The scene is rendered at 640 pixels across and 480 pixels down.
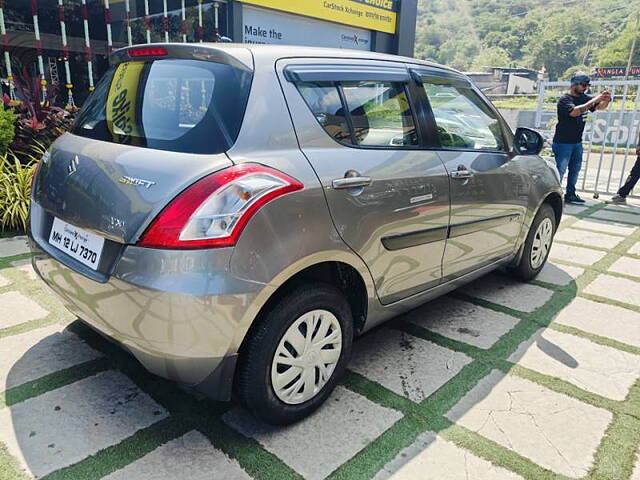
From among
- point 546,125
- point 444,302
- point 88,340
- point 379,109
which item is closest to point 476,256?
point 444,302

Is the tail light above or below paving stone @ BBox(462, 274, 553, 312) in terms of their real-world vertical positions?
above

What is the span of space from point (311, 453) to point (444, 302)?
6.06 feet

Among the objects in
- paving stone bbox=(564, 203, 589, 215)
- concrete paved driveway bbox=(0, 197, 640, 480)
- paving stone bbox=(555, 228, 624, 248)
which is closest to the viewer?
concrete paved driveway bbox=(0, 197, 640, 480)

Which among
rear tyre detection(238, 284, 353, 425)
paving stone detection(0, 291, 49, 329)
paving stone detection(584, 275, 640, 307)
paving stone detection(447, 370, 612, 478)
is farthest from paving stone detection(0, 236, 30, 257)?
paving stone detection(584, 275, 640, 307)

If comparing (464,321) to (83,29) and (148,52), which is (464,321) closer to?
(148,52)

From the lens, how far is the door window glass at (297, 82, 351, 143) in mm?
2166

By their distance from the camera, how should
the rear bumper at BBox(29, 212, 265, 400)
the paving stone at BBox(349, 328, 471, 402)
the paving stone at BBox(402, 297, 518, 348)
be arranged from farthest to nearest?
1. the paving stone at BBox(402, 297, 518, 348)
2. the paving stone at BBox(349, 328, 471, 402)
3. the rear bumper at BBox(29, 212, 265, 400)

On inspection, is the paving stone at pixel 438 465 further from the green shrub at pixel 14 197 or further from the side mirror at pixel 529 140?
the green shrub at pixel 14 197

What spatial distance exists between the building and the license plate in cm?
433

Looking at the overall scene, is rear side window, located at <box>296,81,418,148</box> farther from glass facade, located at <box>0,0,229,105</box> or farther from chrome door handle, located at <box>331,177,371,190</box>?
glass facade, located at <box>0,0,229,105</box>

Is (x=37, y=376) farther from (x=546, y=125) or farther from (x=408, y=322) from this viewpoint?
(x=546, y=125)

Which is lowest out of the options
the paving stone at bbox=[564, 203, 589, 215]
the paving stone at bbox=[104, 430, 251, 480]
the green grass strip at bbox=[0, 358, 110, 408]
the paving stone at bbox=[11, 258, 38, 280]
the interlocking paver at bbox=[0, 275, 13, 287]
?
the paving stone at bbox=[564, 203, 589, 215]

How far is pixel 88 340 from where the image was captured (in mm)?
2781

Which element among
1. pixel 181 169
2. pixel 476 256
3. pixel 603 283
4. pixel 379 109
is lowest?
pixel 603 283
